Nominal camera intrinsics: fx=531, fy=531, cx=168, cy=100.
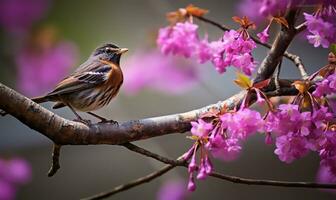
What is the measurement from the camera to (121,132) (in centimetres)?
124

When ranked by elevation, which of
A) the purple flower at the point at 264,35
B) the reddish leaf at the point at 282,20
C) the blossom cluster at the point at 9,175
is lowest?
the blossom cluster at the point at 9,175

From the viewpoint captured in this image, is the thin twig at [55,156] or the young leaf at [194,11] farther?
the young leaf at [194,11]

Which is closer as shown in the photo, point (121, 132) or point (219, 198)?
point (121, 132)

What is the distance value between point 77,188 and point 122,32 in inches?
36.2

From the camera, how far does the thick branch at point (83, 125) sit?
1098 mm

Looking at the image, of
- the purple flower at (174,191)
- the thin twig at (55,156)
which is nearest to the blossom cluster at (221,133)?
the thin twig at (55,156)

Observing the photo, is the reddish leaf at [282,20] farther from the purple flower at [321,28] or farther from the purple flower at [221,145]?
the purple flower at [221,145]

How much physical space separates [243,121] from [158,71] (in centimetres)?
157

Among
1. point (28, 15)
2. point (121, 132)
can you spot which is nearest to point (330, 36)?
point (121, 132)

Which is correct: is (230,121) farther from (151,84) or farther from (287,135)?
(151,84)

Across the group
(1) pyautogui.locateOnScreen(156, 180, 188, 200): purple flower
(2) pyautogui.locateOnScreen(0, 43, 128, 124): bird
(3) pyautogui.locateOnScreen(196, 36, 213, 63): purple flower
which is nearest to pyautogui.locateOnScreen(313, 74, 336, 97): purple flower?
(3) pyautogui.locateOnScreen(196, 36, 213, 63): purple flower

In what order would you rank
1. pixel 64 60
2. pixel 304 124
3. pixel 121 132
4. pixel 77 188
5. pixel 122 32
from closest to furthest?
pixel 304 124 < pixel 121 132 < pixel 64 60 < pixel 77 188 < pixel 122 32

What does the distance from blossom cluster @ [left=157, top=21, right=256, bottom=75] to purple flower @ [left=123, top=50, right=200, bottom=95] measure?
0.96 meters

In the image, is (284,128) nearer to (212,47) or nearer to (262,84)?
(262,84)
